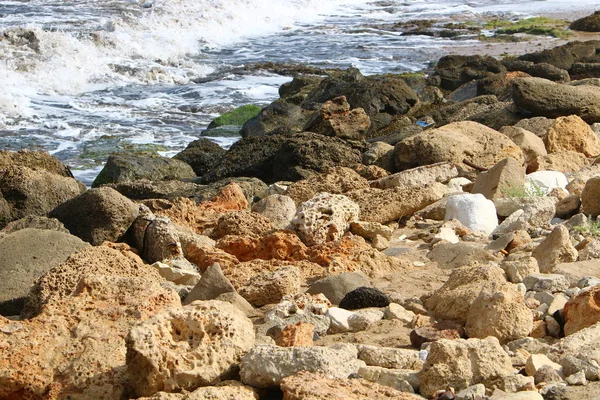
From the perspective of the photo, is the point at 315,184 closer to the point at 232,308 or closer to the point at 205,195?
the point at 205,195

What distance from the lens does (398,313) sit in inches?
174

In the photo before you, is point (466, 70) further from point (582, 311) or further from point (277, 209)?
point (582, 311)

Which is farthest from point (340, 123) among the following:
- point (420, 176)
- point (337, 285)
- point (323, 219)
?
point (337, 285)

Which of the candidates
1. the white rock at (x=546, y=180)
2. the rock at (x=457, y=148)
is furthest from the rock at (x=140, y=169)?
the white rock at (x=546, y=180)

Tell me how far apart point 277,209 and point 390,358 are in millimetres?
3748

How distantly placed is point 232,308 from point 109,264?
54.5 inches

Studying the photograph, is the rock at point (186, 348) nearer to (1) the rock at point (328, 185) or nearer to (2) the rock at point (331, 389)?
(2) the rock at point (331, 389)

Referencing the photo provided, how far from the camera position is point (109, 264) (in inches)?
181

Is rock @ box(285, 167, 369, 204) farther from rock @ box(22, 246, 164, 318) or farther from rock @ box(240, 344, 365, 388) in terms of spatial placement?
rock @ box(240, 344, 365, 388)

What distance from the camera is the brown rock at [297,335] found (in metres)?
3.75

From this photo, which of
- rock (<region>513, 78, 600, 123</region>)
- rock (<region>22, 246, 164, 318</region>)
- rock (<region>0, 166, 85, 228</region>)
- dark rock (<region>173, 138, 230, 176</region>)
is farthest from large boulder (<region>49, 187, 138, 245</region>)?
rock (<region>513, 78, 600, 123</region>)

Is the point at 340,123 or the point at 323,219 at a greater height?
the point at 323,219

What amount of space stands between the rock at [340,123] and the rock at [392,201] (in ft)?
10.9

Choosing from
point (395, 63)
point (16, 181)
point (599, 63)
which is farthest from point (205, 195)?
point (395, 63)
